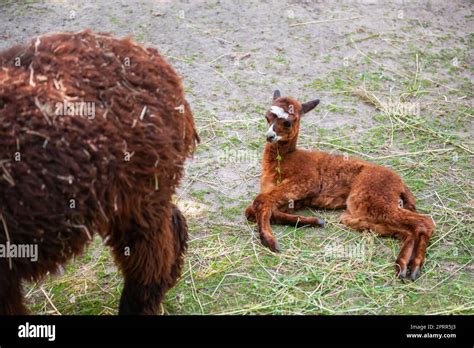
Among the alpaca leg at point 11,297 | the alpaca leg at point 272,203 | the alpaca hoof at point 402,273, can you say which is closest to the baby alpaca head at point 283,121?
the alpaca leg at point 272,203

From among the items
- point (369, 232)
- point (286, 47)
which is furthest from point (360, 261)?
point (286, 47)

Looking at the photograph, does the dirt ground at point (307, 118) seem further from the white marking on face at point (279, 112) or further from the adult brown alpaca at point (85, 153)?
the adult brown alpaca at point (85, 153)

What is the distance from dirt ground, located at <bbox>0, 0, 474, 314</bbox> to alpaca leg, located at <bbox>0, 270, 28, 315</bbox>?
95 centimetres

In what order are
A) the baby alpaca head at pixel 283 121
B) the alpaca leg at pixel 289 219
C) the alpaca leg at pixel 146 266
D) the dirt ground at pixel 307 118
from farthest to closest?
the baby alpaca head at pixel 283 121, the alpaca leg at pixel 289 219, the dirt ground at pixel 307 118, the alpaca leg at pixel 146 266

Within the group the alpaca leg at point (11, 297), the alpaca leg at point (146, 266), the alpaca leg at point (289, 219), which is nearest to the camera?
the alpaca leg at point (11, 297)

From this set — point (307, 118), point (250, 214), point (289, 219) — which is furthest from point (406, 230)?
point (307, 118)

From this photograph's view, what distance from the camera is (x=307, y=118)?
21.0 feet

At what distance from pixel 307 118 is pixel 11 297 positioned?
3.81 meters

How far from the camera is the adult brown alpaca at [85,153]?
3.01 metres

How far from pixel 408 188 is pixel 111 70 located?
298 cm

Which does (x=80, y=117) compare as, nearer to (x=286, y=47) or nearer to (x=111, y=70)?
(x=111, y=70)

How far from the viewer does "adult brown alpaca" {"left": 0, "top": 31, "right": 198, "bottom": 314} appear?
119 inches

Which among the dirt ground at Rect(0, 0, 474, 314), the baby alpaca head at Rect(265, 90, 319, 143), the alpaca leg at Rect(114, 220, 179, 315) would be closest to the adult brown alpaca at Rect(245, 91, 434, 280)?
the baby alpaca head at Rect(265, 90, 319, 143)

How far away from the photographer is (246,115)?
638cm
